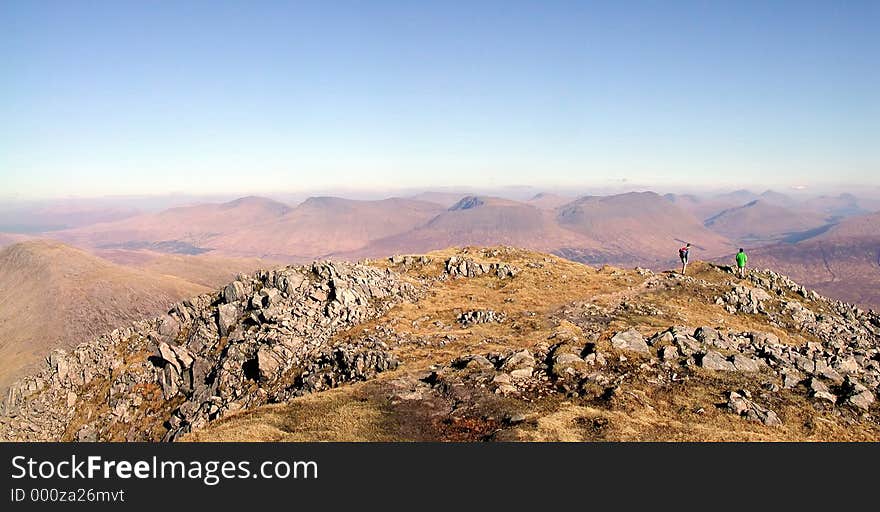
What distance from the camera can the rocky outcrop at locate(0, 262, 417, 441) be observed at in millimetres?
36688

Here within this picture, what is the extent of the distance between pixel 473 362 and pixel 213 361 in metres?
25.1

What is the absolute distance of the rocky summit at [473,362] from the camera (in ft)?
80.4

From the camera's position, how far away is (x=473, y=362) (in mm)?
32125

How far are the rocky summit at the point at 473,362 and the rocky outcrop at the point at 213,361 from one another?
0.20 metres

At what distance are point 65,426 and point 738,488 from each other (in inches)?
2166

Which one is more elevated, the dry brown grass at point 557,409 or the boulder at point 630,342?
the boulder at point 630,342

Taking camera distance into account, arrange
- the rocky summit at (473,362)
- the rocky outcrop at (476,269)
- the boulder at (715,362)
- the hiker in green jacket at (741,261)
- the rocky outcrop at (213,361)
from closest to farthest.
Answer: the rocky summit at (473,362) < the boulder at (715,362) < the rocky outcrop at (213,361) < the hiker in green jacket at (741,261) < the rocky outcrop at (476,269)

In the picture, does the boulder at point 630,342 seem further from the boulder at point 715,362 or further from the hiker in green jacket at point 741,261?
the hiker in green jacket at point 741,261

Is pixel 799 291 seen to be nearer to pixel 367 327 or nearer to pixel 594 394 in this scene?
pixel 594 394

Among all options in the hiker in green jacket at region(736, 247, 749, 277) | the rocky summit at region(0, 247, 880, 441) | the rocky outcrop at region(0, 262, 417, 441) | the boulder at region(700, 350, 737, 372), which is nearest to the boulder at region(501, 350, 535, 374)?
the rocky summit at region(0, 247, 880, 441)

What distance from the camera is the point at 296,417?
1056 inches

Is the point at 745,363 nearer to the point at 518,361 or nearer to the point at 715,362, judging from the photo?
the point at 715,362

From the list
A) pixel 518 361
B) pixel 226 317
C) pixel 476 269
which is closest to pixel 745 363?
pixel 518 361

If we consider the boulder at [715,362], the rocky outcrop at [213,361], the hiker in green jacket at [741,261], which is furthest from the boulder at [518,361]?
the hiker in green jacket at [741,261]
